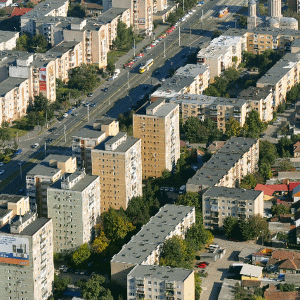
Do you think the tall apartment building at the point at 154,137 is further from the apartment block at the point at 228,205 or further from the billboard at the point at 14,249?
the billboard at the point at 14,249

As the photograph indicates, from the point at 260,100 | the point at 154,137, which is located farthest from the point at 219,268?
the point at 260,100

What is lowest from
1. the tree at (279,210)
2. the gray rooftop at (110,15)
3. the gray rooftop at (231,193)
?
the tree at (279,210)

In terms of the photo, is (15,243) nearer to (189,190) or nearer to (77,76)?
(189,190)

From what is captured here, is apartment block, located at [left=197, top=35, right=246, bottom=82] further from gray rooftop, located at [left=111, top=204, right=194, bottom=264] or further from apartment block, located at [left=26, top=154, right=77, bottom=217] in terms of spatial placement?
gray rooftop, located at [left=111, top=204, right=194, bottom=264]

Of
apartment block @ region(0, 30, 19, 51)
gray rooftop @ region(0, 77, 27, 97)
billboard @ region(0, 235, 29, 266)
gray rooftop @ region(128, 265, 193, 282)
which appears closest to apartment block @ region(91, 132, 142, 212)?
gray rooftop @ region(128, 265, 193, 282)

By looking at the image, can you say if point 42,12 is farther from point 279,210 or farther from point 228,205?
point 228,205

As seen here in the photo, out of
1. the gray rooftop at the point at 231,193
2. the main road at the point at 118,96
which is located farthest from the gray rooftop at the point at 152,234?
the main road at the point at 118,96
